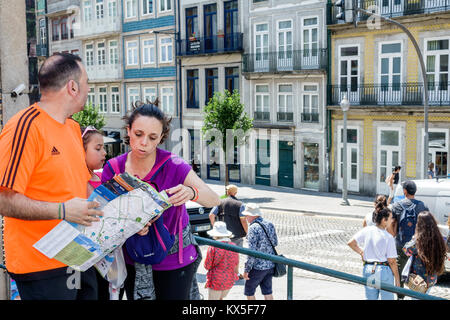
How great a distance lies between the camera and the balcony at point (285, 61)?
2855 centimetres

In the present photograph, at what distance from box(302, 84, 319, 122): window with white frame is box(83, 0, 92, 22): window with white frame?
2240cm

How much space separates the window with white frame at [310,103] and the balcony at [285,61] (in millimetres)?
992

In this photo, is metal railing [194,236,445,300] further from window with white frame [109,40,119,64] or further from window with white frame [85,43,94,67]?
window with white frame [85,43,94,67]

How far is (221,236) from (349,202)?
17198 millimetres

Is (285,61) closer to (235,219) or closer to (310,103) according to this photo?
(310,103)

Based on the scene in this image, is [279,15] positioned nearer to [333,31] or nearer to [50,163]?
[333,31]

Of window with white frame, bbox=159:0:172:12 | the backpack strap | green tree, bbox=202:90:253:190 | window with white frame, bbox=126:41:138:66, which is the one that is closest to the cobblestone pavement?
green tree, bbox=202:90:253:190

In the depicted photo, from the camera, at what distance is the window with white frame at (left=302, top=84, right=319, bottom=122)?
94.9 feet

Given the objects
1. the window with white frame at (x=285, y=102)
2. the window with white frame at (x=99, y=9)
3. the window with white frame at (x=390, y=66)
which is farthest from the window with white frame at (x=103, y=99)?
the window with white frame at (x=390, y=66)

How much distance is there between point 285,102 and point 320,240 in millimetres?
14744

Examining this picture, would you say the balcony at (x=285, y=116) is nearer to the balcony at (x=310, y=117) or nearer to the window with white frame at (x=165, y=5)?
the balcony at (x=310, y=117)

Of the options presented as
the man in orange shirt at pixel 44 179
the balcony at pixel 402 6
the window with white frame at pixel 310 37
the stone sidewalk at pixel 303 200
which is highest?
the balcony at pixel 402 6

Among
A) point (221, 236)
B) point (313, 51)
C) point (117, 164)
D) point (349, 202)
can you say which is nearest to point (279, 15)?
point (313, 51)

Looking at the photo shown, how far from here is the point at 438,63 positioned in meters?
24.4
